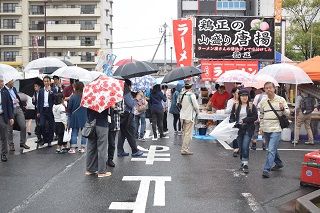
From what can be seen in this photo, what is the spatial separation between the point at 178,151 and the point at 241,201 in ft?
14.5

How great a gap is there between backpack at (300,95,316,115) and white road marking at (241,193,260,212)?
6.07 m

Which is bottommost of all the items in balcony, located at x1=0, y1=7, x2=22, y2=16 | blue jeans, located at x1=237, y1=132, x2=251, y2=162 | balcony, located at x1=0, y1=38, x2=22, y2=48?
blue jeans, located at x1=237, y1=132, x2=251, y2=162

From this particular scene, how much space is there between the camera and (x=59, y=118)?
960 cm

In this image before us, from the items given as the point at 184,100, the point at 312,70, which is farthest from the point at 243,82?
the point at 184,100

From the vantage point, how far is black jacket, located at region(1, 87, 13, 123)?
27.5 feet

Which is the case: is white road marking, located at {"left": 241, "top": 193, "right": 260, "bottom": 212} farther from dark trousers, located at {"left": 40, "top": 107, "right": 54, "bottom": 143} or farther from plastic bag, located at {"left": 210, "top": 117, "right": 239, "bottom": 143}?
dark trousers, located at {"left": 40, "top": 107, "right": 54, "bottom": 143}

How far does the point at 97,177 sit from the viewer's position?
7.15 m

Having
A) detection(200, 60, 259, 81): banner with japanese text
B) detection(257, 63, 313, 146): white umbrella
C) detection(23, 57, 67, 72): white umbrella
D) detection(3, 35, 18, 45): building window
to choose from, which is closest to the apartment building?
detection(3, 35, 18, 45): building window

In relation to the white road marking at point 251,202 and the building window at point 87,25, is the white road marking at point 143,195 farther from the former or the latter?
the building window at point 87,25

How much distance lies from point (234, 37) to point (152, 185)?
37.7 ft

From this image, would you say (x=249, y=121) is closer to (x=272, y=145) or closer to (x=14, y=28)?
(x=272, y=145)

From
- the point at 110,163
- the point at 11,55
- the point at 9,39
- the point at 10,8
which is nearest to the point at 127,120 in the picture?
the point at 110,163

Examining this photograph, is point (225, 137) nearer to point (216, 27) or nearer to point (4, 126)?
point (4, 126)

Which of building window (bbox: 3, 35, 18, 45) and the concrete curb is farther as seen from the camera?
building window (bbox: 3, 35, 18, 45)
